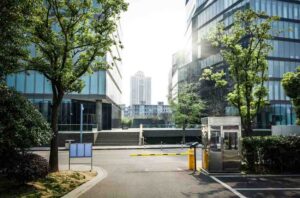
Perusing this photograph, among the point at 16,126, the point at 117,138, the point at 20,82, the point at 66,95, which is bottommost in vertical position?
the point at 117,138

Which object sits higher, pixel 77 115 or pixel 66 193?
pixel 77 115

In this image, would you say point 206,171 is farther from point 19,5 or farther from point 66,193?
point 19,5

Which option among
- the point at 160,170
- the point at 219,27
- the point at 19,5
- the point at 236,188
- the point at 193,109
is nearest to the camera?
the point at 19,5

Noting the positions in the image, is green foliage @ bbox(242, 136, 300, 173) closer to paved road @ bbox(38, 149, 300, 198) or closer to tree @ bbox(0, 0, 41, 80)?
paved road @ bbox(38, 149, 300, 198)

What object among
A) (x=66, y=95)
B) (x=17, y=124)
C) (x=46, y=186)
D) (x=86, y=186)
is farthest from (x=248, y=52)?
(x=66, y=95)

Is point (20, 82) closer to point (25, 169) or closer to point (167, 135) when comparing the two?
point (167, 135)

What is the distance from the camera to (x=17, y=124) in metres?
11.8

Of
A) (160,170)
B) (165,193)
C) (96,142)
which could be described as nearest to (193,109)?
(96,142)

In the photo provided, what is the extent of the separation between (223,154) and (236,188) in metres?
4.43

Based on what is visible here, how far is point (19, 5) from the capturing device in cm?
1217

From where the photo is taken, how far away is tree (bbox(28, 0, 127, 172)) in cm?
1678

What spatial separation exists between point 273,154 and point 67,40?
11412mm

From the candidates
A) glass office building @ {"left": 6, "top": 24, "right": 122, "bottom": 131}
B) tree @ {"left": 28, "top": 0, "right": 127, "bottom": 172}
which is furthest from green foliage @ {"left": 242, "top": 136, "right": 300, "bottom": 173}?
glass office building @ {"left": 6, "top": 24, "right": 122, "bottom": 131}

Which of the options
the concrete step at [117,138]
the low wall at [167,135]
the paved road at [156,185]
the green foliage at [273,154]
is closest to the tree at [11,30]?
the paved road at [156,185]
